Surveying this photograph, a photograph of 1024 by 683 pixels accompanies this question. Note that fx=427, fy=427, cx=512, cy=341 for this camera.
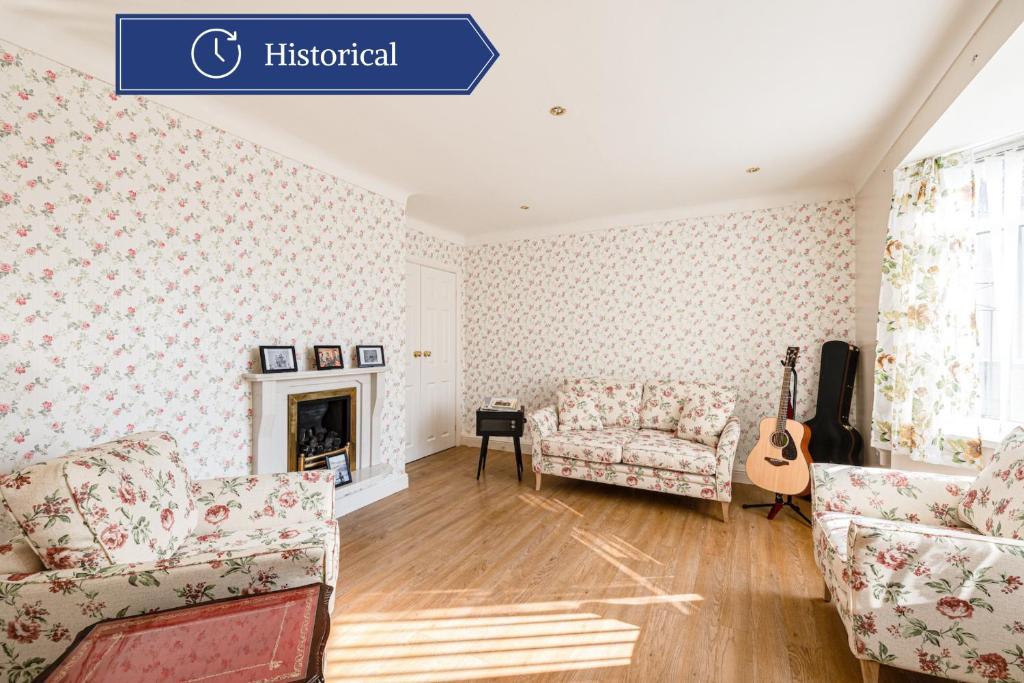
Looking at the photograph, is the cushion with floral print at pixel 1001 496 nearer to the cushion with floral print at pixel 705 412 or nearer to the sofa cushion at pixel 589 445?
the cushion with floral print at pixel 705 412

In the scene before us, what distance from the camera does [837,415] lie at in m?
3.19

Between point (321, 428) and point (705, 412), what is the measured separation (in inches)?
119

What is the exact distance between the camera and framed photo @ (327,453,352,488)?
3.14 metres

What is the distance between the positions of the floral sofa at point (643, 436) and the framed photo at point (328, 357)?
164 centimetres

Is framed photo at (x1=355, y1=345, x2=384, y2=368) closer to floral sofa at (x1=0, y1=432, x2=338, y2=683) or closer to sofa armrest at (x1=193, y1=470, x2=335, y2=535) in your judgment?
sofa armrest at (x1=193, y1=470, x2=335, y2=535)

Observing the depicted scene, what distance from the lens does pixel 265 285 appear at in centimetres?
274

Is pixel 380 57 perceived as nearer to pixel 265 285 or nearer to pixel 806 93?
pixel 265 285

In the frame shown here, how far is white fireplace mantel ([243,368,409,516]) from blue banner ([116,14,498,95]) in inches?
63.4

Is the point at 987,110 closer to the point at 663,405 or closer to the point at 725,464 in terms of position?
the point at 725,464

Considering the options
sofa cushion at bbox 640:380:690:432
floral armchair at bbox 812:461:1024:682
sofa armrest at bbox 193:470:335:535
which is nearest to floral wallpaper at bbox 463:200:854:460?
sofa cushion at bbox 640:380:690:432

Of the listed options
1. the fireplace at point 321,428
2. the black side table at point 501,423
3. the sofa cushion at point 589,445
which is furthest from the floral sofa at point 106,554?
the black side table at point 501,423

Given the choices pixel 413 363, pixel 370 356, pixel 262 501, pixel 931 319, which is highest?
pixel 931 319

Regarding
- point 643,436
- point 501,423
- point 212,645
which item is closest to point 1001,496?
point 643,436

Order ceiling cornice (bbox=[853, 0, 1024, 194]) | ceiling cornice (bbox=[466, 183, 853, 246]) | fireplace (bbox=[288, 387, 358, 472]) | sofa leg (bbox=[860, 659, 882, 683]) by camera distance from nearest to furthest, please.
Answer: sofa leg (bbox=[860, 659, 882, 683]) < ceiling cornice (bbox=[853, 0, 1024, 194]) < fireplace (bbox=[288, 387, 358, 472]) < ceiling cornice (bbox=[466, 183, 853, 246])
